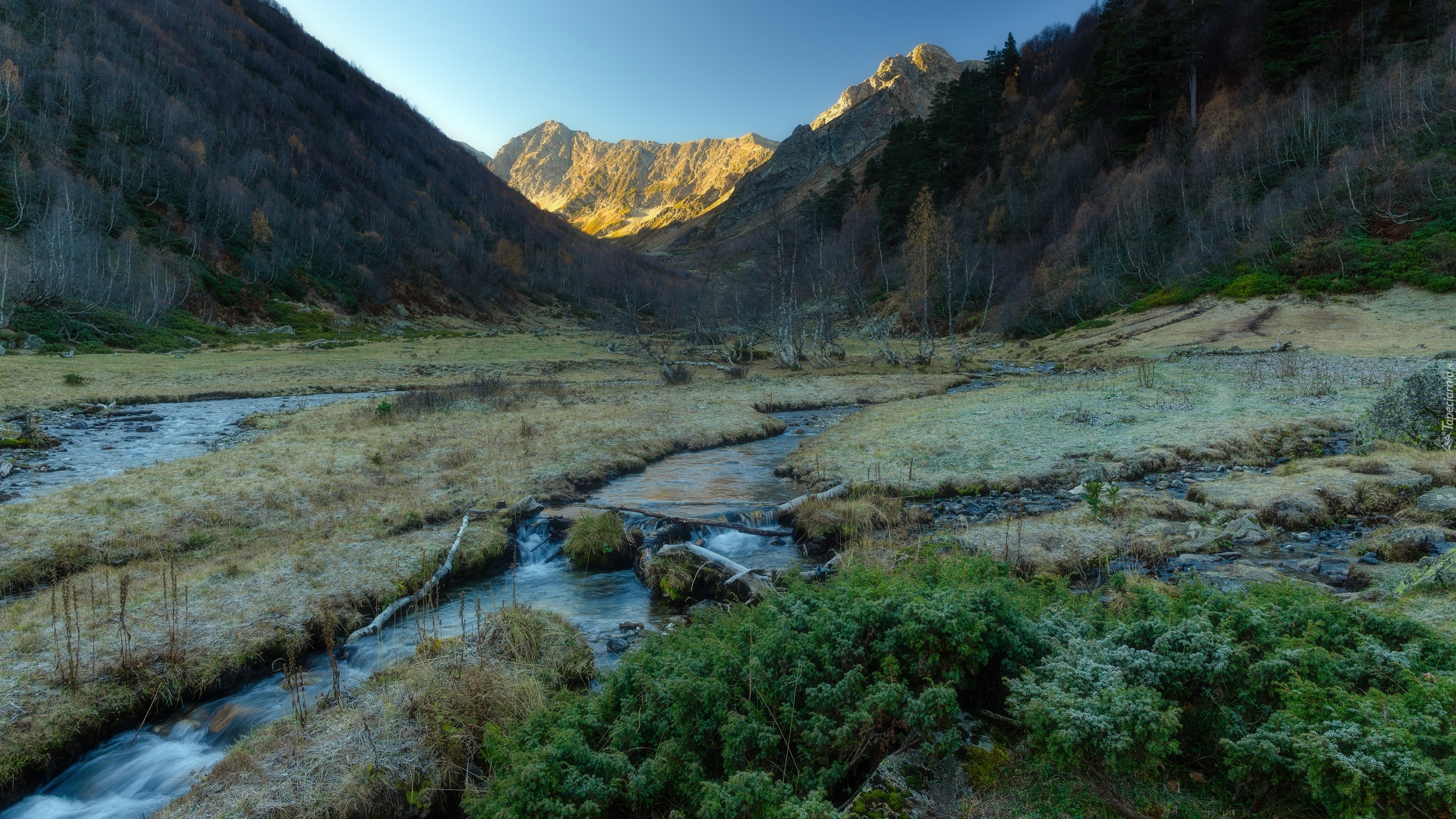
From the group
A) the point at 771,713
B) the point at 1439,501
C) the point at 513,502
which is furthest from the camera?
the point at 513,502

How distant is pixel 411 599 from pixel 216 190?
10411 cm

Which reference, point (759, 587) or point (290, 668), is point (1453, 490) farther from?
point (290, 668)

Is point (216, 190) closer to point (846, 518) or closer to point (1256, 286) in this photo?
point (846, 518)

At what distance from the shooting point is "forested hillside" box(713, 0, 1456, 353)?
1638 inches

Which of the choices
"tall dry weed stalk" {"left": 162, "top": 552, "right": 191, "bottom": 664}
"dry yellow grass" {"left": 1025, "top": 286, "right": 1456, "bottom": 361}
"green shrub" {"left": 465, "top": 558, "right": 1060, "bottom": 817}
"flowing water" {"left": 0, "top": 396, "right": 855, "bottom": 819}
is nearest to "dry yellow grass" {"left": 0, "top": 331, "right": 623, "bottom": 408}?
"tall dry weed stalk" {"left": 162, "top": 552, "right": 191, "bottom": 664}

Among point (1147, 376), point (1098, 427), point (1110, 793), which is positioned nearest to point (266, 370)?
point (1098, 427)

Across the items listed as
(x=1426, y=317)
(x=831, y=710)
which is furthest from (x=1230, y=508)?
(x=1426, y=317)

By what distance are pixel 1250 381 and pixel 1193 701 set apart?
26295 millimetres

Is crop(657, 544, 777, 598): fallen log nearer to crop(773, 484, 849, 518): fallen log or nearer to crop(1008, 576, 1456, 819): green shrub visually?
crop(773, 484, 849, 518): fallen log

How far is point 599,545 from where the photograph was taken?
12.4 m

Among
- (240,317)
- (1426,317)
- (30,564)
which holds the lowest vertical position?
(30,564)

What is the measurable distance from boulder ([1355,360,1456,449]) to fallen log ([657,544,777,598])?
46.0ft

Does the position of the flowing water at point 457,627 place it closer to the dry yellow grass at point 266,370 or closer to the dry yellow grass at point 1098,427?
the dry yellow grass at point 1098,427

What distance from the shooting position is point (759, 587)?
950 cm
